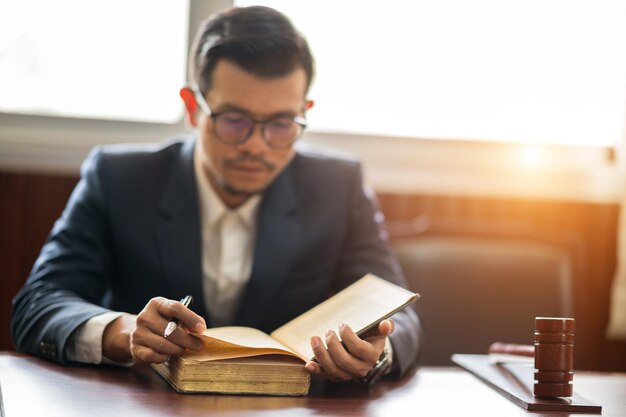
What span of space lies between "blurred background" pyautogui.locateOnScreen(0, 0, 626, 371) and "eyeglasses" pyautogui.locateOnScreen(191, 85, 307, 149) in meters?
0.88

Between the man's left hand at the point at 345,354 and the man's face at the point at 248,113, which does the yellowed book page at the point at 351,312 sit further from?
the man's face at the point at 248,113

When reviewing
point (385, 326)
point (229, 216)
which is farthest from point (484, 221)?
point (385, 326)

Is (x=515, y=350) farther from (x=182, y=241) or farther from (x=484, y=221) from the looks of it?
(x=484, y=221)

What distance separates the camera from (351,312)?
5.16 feet

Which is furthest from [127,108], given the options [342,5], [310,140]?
[342,5]

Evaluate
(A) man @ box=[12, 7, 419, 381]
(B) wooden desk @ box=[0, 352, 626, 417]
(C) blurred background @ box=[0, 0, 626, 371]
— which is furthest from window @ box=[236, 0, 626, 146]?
(B) wooden desk @ box=[0, 352, 626, 417]

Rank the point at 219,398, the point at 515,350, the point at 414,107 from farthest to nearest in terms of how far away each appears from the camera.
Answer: the point at 414,107
the point at 515,350
the point at 219,398

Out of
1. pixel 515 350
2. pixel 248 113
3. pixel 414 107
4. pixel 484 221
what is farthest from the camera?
pixel 414 107

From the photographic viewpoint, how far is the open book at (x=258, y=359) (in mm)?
1389

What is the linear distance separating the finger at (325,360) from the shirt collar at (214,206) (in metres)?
0.82

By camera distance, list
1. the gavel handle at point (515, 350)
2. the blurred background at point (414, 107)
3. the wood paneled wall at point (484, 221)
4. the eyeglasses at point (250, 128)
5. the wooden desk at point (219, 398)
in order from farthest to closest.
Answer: the blurred background at point (414, 107)
the wood paneled wall at point (484, 221)
the eyeglasses at point (250, 128)
the gavel handle at point (515, 350)
the wooden desk at point (219, 398)

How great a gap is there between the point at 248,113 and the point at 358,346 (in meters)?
0.77

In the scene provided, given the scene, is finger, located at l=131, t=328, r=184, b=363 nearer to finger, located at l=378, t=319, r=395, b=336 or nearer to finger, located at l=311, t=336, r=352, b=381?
finger, located at l=311, t=336, r=352, b=381

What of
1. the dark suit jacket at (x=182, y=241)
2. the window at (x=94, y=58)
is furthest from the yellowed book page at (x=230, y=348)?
the window at (x=94, y=58)
